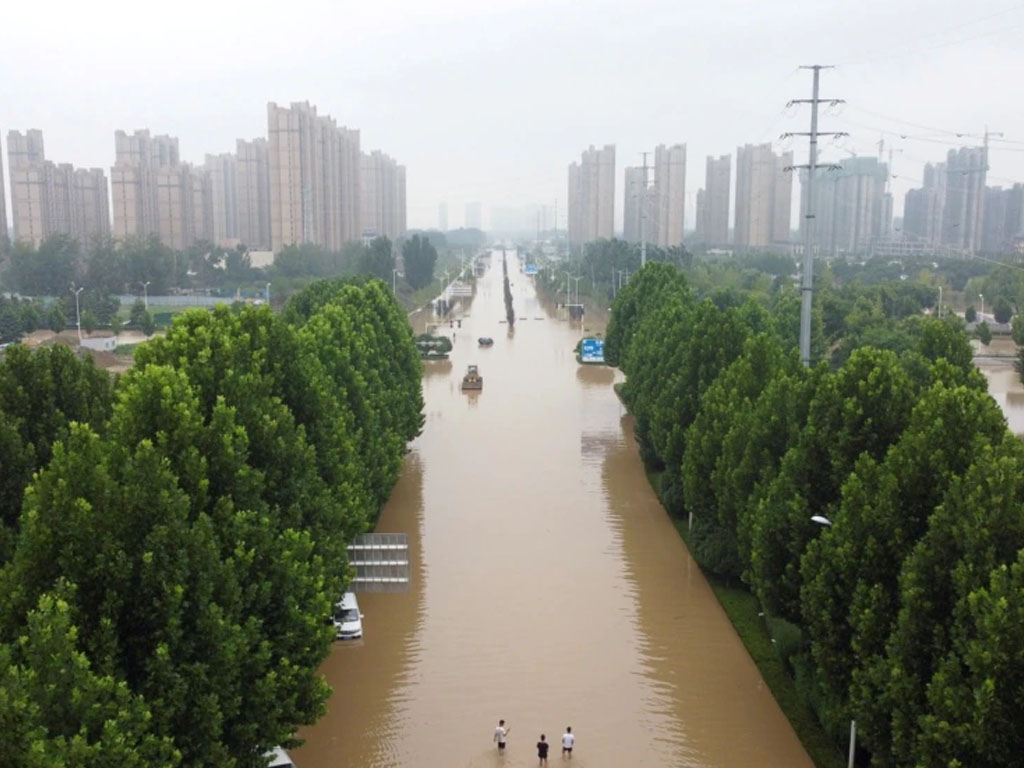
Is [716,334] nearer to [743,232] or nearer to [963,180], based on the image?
[963,180]

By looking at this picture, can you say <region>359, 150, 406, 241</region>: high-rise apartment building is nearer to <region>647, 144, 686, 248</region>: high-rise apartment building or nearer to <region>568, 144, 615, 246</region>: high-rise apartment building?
<region>568, 144, 615, 246</region>: high-rise apartment building

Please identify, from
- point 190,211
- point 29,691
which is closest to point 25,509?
point 29,691

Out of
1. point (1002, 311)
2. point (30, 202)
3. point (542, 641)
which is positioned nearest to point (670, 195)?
point (1002, 311)

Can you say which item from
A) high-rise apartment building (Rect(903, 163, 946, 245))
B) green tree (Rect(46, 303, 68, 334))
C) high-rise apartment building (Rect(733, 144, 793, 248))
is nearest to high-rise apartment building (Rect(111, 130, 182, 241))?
green tree (Rect(46, 303, 68, 334))

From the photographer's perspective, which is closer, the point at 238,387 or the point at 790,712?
the point at 238,387

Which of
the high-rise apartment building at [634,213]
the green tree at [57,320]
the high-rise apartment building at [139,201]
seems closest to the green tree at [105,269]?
the high-rise apartment building at [139,201]

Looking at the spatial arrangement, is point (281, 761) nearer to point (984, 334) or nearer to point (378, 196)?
point (984, 334)
